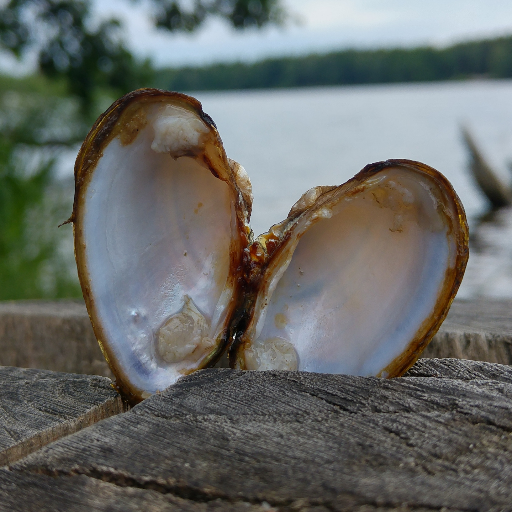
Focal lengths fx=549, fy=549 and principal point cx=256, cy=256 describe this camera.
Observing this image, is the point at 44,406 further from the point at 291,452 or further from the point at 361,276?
the point at 361,276

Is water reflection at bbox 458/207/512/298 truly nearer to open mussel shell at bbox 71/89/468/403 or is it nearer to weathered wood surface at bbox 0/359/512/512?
open mussel shell at bbox 71/89/468/403

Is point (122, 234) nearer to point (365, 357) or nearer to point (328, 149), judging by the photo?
point (365, 357)

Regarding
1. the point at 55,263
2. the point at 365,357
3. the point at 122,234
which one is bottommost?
the point at 55,263

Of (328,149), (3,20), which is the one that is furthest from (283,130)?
(3,20)

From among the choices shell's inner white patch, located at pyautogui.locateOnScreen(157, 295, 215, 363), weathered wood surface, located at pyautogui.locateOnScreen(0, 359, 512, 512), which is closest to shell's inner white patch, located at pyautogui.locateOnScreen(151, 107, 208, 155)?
shell's inner white patch, located at pyautogui.locateOnScreen(157, 295, 215, 363)

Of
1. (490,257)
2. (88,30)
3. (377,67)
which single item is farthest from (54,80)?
(377,67)

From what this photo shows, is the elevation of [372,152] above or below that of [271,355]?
above

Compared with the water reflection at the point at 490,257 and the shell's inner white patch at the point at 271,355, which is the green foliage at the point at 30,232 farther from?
the water reflection at the point at 490,257
